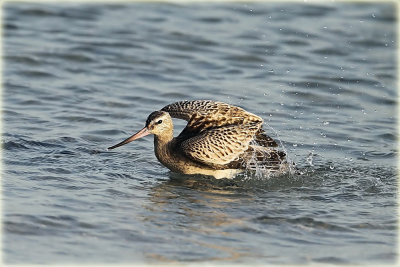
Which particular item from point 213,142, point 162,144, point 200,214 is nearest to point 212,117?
point 213,142

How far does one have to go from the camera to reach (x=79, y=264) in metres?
6.57

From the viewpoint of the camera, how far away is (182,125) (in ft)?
37.2

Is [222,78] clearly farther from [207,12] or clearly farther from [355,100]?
[207,12]

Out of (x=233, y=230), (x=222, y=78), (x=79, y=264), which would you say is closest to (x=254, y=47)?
(x=222, y=78)

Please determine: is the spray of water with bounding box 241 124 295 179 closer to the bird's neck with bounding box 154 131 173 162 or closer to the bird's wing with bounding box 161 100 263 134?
the bird's wing with bounding box 161 100 263 134

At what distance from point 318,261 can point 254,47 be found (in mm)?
8514

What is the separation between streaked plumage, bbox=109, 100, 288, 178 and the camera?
906 centimetres

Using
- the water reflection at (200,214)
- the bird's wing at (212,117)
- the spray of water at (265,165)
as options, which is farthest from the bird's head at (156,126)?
the spray of water at (265,165)

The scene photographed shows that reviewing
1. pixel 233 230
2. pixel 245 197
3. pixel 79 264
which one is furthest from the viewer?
pixel 245 197

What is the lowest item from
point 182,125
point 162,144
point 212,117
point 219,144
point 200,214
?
point 200,214

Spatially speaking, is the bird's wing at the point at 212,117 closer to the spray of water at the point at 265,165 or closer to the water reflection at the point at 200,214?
the spray of water at the point at 265,165

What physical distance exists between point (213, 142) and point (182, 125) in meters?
2.36

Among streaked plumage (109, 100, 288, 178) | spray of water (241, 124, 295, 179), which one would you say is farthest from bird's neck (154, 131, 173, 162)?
spray of water (241, 124, 295, 179)

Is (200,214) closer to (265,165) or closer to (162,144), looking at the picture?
(265,165)
